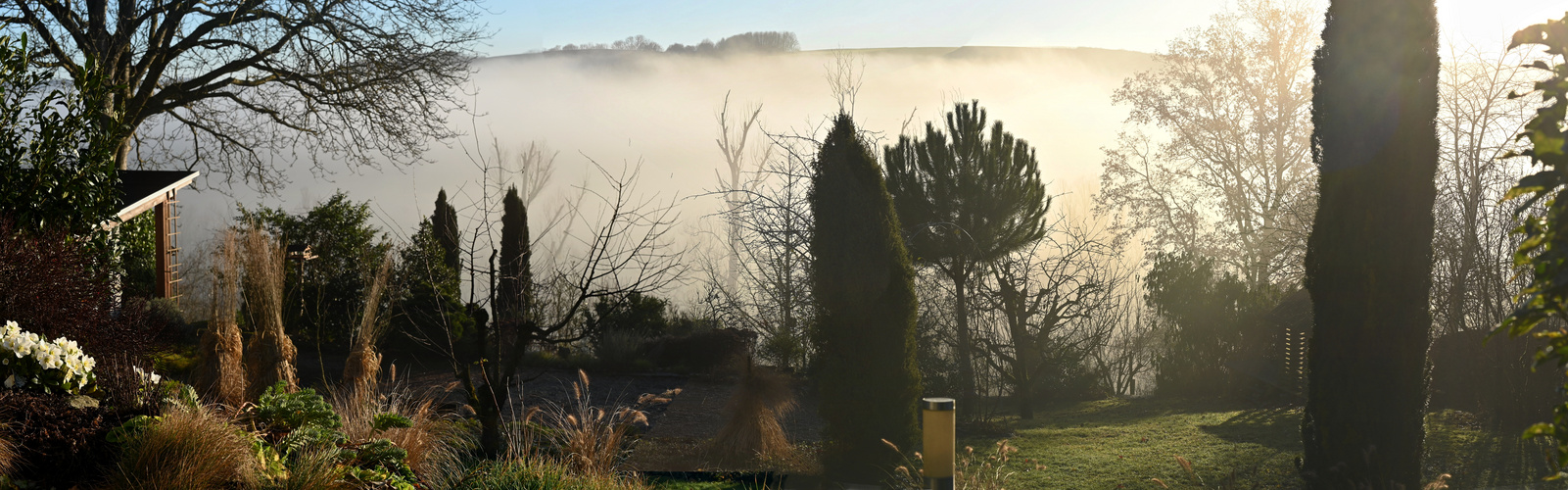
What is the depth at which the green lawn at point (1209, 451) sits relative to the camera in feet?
18.7

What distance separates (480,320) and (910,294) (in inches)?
114

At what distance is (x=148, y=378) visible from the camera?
204 inches

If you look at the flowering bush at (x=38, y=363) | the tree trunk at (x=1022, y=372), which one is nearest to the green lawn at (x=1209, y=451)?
the tree trunk at (x=1022, y=372)

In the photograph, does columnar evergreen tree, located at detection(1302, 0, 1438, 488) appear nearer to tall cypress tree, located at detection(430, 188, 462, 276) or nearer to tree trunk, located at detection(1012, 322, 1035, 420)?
tree trunk, located at detection(1012, 322, 1035, 420)

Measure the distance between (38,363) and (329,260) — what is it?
24.8 ft

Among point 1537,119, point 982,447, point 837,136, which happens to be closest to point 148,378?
point 837,136

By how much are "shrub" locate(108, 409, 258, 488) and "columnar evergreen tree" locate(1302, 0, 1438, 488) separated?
5.77 meters

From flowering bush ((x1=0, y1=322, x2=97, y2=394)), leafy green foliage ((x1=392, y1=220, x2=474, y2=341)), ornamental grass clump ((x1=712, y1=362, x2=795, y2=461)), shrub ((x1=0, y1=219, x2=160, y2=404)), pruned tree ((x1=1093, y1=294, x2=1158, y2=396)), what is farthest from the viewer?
pruned tree ((x1=1093, y1=294, x2=1158, y2=396))

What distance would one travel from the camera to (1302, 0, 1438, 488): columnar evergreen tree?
Answer: 17.2 ft

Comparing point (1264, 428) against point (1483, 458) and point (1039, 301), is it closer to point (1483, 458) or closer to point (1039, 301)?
point (1483, 458)

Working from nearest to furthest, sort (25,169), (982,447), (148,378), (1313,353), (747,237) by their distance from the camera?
(148,378), (1313,353), (982,447), (25,169), (747,237)

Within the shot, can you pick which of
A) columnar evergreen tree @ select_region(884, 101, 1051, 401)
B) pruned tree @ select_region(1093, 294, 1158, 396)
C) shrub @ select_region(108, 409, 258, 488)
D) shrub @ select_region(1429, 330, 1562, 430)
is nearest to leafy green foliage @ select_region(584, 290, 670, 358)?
columnar evergreen tree @ select_region(884, 101, 1051, 401)

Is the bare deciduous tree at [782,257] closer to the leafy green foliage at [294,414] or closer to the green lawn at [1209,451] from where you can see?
the green lawn at [1209,451]

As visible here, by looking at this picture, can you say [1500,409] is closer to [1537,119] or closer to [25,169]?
[1537,119]
